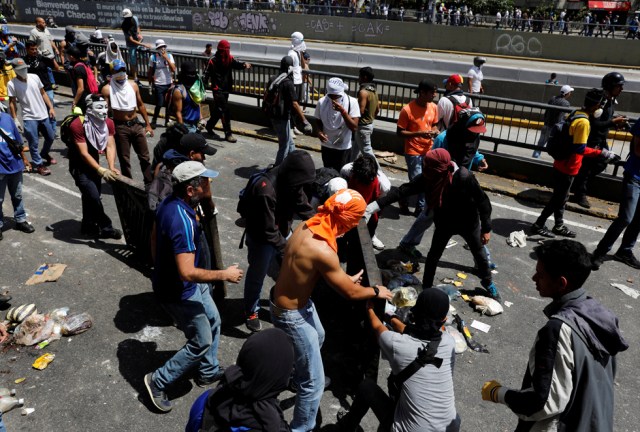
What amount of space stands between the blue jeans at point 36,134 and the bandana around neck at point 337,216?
714cm

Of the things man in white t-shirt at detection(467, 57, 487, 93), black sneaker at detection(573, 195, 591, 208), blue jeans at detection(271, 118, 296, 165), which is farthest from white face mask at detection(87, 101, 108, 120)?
man in white t-shirt at detection(467, 57, 487, 93)

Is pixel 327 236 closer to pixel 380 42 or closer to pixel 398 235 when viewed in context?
pixel 398 235

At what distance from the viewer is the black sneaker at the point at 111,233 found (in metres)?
6.79

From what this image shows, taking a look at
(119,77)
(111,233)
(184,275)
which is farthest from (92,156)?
(184,275)

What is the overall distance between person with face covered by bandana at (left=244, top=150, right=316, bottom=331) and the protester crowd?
0.5 inches

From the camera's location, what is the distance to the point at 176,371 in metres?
4.12

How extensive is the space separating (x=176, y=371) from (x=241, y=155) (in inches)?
264

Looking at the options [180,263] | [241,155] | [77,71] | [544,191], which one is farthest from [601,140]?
[77,71]

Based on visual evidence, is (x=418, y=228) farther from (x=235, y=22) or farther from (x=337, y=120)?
(x=235, y=22)

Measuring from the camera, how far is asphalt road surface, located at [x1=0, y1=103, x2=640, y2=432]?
4285 millimetres

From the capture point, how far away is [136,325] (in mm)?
5238

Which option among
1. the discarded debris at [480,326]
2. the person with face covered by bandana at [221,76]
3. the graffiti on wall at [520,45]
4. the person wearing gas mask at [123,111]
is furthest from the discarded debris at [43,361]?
the graffiti on wall at [520,45]

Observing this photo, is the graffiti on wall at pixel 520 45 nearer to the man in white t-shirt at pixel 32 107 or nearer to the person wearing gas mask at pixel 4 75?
the man in white t-shirt at pixel 32 107

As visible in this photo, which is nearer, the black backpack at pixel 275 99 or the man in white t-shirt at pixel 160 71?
the black backpack at pixel 275 99
